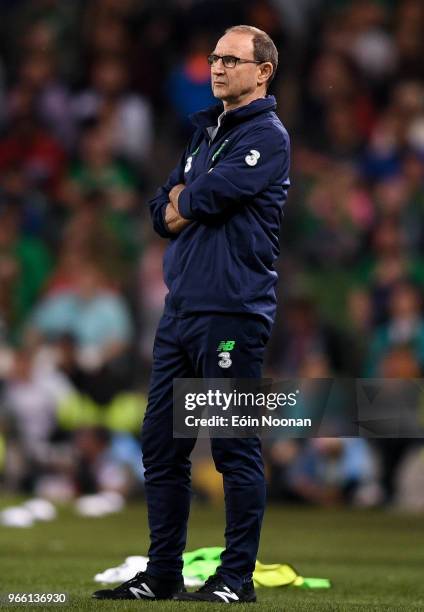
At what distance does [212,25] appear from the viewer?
16906 millimetres

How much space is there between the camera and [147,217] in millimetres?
16422

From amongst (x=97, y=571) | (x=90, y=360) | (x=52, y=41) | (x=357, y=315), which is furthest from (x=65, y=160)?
(x=97, y=571)

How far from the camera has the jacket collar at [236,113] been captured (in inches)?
252

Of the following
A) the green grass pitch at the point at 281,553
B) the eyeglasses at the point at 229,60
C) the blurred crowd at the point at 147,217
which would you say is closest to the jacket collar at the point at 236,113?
the eyeglasses at the point at 229,60

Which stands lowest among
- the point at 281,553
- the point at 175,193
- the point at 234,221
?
the point at 281,553

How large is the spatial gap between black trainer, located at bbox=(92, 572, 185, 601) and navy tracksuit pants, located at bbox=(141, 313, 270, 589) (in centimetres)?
3

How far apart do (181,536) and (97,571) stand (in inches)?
74.2

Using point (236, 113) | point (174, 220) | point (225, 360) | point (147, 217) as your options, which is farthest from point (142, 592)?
point (147, 217)

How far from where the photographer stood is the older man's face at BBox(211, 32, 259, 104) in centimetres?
637

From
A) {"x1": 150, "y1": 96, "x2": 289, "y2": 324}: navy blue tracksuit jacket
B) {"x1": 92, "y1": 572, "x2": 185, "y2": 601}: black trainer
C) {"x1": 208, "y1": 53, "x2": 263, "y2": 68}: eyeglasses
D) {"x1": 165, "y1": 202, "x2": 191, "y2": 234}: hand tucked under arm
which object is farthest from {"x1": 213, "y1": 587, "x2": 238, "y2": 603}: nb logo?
{"x1": 208, "y1": 53, "x2": 263, "y2": 68}: eyeglasses

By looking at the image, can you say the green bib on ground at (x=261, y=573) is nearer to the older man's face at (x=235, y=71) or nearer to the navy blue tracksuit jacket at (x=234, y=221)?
the navy blue tracksuit jacket at (x=234, y=221)

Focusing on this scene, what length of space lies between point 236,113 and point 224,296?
75cm

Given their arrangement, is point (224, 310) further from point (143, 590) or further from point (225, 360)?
point (143, 590)

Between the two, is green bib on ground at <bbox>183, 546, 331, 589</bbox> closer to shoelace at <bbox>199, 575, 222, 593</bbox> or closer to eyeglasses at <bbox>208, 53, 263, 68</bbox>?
shoelace at <bbox>199, 575, 222, 593</bbox>
